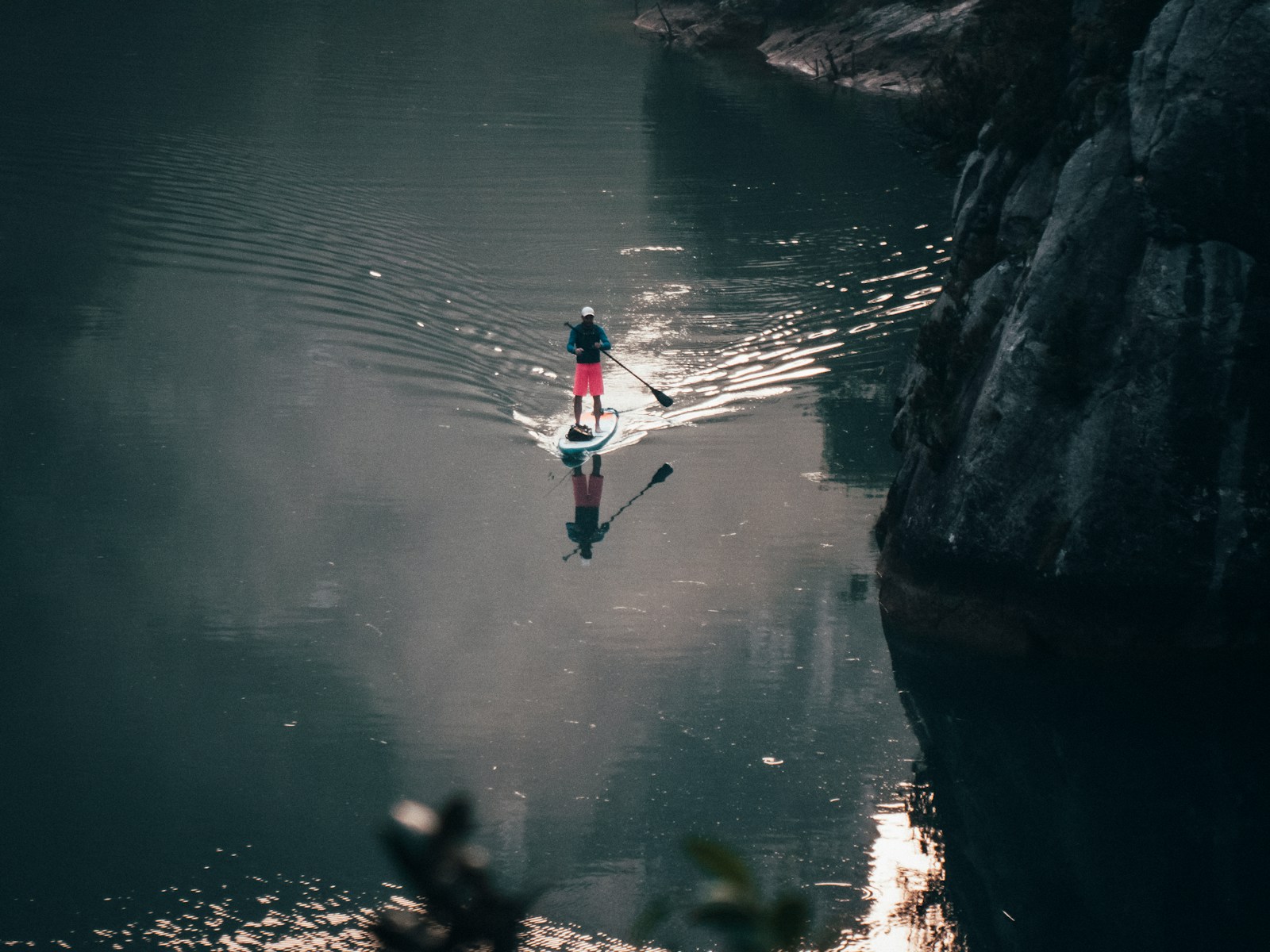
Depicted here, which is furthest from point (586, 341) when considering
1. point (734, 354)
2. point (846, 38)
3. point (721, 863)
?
point (846, 38)

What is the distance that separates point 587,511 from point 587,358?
3.21 meters

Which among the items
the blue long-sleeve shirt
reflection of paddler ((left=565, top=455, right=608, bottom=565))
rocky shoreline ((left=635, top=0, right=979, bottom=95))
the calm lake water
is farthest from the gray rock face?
rocky shoreline ((left=635, top=0, right=979, bottom=95))

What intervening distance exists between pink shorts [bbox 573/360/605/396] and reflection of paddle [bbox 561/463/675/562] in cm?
A: 192

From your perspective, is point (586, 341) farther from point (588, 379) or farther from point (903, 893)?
point (903, 893)

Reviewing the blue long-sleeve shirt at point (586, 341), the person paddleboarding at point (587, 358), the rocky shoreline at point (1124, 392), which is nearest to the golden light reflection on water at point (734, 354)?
the person paddleboarding at point (587, 358)

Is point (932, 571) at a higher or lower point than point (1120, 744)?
higher

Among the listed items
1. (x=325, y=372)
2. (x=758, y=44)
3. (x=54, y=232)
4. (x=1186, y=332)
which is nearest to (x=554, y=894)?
(x=1186, y=332)

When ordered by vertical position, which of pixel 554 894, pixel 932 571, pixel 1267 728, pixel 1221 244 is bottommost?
pixel 554 894

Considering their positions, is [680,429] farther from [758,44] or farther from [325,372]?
[758,44]

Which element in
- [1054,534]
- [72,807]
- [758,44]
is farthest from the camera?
[758,44]

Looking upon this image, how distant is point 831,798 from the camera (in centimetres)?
1421

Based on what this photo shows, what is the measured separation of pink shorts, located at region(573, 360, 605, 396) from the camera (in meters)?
22.8

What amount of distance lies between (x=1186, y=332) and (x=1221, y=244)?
1099 millimetres

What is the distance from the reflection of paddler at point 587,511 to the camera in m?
19.9
